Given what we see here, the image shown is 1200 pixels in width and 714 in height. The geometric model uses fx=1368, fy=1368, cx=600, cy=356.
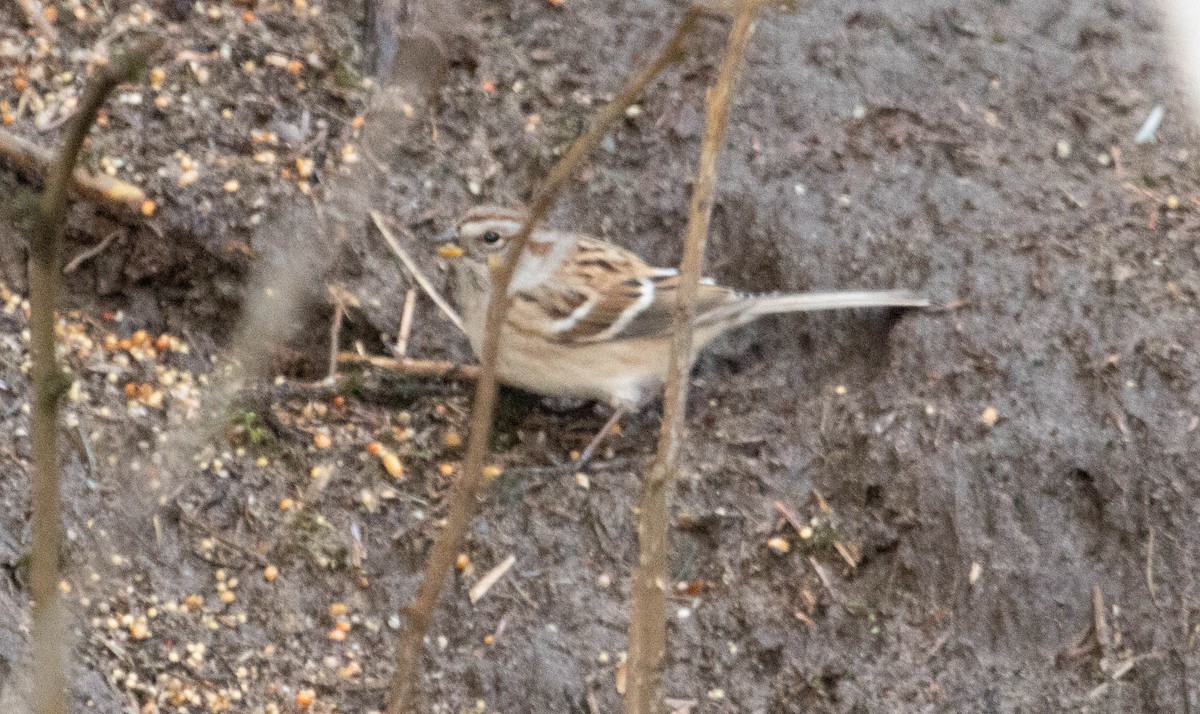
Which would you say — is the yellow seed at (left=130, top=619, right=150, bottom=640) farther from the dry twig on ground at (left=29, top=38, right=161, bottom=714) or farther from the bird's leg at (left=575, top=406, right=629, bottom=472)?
the dry twig on ground at (left=29, top=38, right=161, bottom=714)

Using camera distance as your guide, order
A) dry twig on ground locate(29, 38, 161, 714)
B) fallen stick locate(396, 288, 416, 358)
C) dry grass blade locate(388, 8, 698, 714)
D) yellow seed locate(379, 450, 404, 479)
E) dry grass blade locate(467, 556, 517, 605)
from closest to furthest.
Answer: dry twig on ground locate(29, 38, 161, 714), dry grass blade locate(388, 8, 698, 714), dry grass blade locate(467, 556, 517, 605), yellow seed locate(379, 450, 404, 479), fallen stick locate(396, 288, 416, 358)

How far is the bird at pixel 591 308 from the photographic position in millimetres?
4449

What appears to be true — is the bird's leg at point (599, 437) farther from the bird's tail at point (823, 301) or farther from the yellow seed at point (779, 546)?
the yellow seed at point (779, 546)

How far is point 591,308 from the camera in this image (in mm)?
4594

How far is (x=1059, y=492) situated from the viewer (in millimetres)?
3977

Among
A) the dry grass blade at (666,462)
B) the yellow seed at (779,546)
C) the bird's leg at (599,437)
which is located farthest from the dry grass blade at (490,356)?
the bird's leg at (599,437)

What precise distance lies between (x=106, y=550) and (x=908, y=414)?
233cm

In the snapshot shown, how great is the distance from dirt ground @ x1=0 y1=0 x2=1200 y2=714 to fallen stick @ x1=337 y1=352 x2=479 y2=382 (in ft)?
0.28

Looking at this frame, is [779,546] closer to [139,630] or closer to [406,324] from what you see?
[406,324]

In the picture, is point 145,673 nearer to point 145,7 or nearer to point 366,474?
point 366,474

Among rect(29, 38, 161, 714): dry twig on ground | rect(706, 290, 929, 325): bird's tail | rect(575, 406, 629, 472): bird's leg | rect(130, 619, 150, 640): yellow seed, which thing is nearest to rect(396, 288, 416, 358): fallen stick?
rect(575, 406, 629, 472): bird's leg

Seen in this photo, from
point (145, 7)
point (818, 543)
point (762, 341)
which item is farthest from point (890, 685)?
point (145, 7)

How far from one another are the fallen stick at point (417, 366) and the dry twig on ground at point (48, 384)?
9.75 ft

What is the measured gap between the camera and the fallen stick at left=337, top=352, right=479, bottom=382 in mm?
4492
